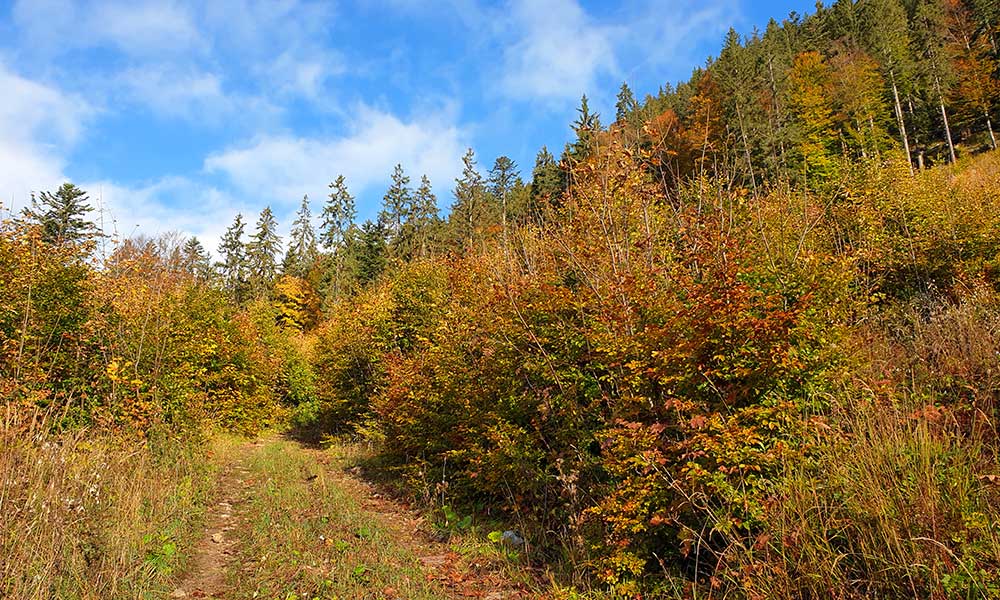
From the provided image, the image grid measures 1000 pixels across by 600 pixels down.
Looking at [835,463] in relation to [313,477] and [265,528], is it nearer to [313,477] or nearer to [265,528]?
[265,528]

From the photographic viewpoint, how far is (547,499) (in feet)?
22.4

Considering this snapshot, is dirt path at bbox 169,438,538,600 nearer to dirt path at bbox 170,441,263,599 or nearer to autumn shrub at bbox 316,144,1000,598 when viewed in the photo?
dirt path at bbox 170,441,263,599

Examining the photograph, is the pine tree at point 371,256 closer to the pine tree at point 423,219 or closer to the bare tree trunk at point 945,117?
the pine tree at point 423,219

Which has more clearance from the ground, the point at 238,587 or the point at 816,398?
the point at 816,398

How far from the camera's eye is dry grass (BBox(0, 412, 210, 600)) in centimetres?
364

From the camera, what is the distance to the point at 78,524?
170 inches

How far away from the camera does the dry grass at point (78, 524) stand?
12.0ft

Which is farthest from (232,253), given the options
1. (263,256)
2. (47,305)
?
(47,305)

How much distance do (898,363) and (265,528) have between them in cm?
850

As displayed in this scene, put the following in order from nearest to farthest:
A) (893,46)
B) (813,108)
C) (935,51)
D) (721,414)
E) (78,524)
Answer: (721,414) < (78,524) < (813,108) < (935,51) < (893,46)

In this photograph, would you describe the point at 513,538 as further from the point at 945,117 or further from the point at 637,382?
the point at 945,117

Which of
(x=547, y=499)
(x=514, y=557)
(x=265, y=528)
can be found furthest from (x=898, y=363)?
(x=265, y=528)

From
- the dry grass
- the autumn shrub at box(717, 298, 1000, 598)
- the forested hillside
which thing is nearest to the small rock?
the forested hillside

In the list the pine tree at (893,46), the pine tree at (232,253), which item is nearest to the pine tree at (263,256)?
the pine tree at (232,253)
